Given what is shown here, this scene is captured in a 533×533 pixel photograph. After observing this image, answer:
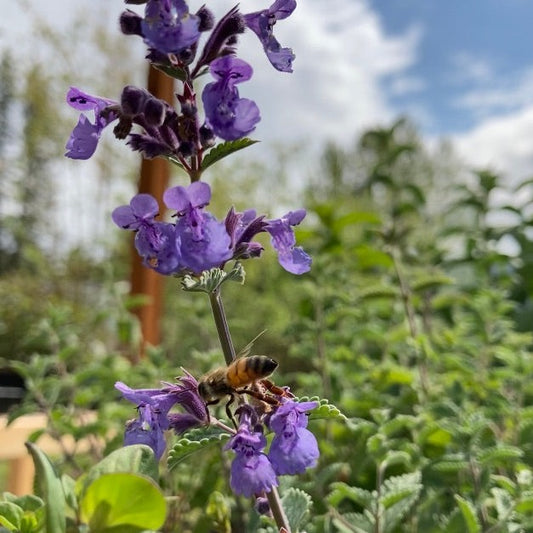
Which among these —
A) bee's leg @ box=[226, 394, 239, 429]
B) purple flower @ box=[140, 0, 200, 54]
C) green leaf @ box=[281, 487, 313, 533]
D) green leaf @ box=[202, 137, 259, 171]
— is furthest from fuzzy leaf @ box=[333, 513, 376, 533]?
purple flower @ box=[140, 0, 200, 54]

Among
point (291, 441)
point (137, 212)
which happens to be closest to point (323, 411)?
point (291, 441)

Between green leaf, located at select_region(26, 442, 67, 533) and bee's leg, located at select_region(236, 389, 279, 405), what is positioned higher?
bee's leg, located at select_region(236, 389, 279, 405)

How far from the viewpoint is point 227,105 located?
56 centimetres

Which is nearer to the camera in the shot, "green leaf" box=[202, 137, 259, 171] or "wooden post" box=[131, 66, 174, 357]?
"green leaf" box=[202, 137, 259, 171]

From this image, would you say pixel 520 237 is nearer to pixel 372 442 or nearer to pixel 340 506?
pixel 340 506

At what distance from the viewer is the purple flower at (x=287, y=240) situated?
63 cm

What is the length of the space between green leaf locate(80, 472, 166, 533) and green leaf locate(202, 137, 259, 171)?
0.95 ft

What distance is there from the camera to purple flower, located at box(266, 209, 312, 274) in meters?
0.63

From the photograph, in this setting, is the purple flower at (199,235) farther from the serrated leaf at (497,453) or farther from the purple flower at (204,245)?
the serrated leaf at (497,453)

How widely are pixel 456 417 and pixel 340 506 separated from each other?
25 cm

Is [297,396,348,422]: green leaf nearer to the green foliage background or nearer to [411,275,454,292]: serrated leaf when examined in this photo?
the green foliage background

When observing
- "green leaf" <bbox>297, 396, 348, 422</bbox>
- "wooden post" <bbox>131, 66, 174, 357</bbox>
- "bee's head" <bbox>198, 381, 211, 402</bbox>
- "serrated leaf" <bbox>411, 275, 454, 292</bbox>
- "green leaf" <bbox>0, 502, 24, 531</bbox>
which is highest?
"wooden post" <bbox>131, 66, 174, 357</bbox>

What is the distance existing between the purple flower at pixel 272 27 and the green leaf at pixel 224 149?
3.6 inches

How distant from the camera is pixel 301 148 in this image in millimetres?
6926
